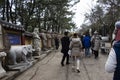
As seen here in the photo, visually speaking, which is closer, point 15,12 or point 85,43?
point 85,43

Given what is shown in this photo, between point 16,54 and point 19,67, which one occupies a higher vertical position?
point 16,54

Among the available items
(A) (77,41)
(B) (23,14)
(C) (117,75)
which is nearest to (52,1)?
(B) (23,14)

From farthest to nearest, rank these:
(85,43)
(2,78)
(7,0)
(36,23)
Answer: (36,23) < (7,0) < (85,43) < (2,78)

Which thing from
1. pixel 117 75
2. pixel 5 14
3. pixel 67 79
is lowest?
pixel 67 79

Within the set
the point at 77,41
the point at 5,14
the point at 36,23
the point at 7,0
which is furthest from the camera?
the point at 36,23

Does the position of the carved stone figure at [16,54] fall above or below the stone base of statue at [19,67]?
above

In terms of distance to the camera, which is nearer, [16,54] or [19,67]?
[19,67]

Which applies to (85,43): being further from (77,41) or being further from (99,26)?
(99,26)

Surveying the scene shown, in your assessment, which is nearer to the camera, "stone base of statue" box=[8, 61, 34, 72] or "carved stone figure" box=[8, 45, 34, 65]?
"stone base of statue" box=[8, 61, 34, 72]

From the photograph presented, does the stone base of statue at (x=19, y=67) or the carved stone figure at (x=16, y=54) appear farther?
the carved stone figure at (x=16, y=54)

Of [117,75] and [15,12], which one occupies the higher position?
[15,12]

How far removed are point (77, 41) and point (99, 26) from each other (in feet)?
143

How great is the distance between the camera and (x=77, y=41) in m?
14.7

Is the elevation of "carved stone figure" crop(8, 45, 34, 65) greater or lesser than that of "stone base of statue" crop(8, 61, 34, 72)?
greater
